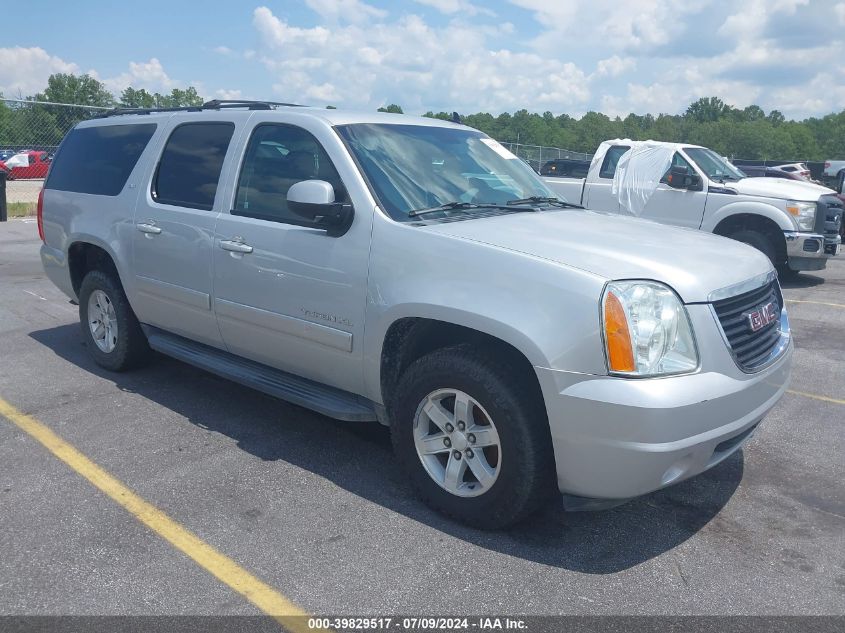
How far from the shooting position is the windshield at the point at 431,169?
4.09 metres

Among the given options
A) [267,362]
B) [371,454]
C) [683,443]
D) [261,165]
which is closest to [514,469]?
[683,443]

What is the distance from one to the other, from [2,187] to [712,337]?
15794 mm

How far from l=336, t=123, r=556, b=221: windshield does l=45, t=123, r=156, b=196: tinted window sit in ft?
6.75

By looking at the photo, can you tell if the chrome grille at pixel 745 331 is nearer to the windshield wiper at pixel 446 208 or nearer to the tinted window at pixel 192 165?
the windshield wiper at pixel 446 208

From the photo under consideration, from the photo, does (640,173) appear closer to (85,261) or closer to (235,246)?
(85,261)

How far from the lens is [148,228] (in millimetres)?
5184

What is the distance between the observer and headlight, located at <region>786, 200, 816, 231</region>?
10.2 m

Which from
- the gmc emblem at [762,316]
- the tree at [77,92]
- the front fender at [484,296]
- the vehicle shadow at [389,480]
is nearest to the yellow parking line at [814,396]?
the vehicle shadow at [389,480]

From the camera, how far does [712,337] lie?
10.7ft

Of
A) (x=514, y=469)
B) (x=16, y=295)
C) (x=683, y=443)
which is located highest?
(x=683, y=443)

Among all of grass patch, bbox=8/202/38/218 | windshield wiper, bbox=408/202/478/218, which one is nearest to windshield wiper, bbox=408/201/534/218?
windshield wiper, bbox=408/202/478/218

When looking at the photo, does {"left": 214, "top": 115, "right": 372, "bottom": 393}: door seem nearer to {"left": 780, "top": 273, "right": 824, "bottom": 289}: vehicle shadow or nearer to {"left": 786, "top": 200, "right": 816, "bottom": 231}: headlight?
{"left": 786, "top": 200, "right": 816, "bottom": 231}: headlight

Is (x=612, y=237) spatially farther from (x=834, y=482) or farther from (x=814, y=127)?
(x=814, y=127)

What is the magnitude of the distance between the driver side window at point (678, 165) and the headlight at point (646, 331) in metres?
8.31
